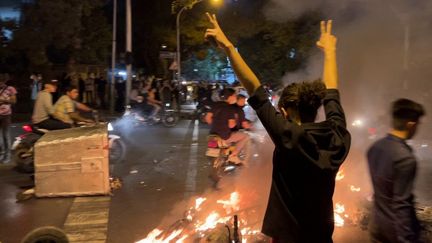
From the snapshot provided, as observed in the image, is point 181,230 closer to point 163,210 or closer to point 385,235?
point 163,210

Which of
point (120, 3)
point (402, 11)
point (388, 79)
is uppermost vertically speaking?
point (120, 3)

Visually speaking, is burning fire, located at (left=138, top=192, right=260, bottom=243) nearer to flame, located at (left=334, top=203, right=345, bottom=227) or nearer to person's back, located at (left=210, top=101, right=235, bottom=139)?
flame, located at (left=334, top=203, right=345, bottom=227)

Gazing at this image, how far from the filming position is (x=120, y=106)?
24.2 m

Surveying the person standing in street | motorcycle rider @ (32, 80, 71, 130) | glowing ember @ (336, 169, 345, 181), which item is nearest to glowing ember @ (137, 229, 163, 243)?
glowing ember @ (336, 169, 345, 181)

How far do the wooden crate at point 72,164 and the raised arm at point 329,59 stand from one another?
515cm

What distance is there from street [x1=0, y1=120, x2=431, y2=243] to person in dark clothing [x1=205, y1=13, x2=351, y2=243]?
307cm

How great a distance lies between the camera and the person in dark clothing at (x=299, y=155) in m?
2.41

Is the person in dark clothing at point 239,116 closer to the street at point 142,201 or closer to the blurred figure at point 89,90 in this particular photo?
the street at point 142,201

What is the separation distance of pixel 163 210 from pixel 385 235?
4.34 meters

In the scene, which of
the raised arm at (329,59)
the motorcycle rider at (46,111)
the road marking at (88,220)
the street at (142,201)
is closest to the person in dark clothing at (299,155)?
the raised arm at (329,59)

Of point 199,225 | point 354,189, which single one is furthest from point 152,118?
point 199,225

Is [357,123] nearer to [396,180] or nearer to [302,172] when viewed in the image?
[396,180]

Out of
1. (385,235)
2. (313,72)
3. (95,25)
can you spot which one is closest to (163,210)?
(313,72)

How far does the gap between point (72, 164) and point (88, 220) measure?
130 centimetres
